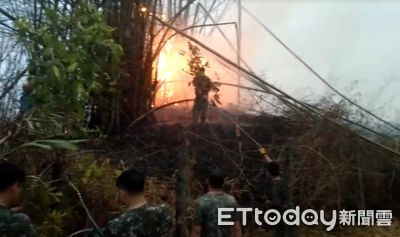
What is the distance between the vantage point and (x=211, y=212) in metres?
4.35

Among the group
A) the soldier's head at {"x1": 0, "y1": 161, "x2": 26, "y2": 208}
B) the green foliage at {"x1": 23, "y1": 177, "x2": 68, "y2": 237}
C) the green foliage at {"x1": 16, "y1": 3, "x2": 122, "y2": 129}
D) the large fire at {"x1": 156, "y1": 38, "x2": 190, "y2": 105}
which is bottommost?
the green foliage at {"x1": 23, "y1": 177, "x2": 68, "y2": 237}

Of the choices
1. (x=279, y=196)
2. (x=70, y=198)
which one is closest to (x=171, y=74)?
(x=279, y=196)

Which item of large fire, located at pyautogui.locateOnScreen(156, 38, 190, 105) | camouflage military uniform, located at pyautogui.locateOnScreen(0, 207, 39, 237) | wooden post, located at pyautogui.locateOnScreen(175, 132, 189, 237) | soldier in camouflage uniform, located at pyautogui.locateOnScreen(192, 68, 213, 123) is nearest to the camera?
camouflage military uniform, located at pyautogui.locateOnScreen(0, 207, 39, 237)

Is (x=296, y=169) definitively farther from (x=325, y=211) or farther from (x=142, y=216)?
(x=142, y=216)

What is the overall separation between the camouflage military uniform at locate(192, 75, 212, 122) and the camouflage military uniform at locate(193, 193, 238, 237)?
11.4 ft

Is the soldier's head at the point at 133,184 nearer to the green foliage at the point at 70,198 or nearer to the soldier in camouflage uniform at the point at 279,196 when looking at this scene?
the green foliage at the point at 70,198

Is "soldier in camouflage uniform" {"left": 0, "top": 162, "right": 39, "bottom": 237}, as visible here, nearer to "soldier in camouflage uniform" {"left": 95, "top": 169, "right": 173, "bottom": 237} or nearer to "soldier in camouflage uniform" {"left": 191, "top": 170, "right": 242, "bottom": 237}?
"soldier in camouflage uniform" {"left": 95, "top": 169, "right": 173, "bottom": 237}

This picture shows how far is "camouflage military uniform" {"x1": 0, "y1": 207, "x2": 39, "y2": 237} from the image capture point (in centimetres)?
306

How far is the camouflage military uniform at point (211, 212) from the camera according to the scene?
434cm

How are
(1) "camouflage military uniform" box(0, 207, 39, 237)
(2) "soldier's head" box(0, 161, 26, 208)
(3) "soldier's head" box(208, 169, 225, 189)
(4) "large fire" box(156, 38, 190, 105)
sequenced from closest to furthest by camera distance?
(1) "camouflage military uniform" box(0, 207, 39, 237) < (2) "soldier's head" box(0, 161, 26, 208) < (3) "soldier's head" box(208, 169, 225, 189) < (4) "large fire" box(156, 38, 190, 105)

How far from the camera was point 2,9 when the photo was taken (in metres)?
6.84

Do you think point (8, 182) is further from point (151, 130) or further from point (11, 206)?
point (151, 130)

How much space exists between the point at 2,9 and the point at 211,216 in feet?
14.1

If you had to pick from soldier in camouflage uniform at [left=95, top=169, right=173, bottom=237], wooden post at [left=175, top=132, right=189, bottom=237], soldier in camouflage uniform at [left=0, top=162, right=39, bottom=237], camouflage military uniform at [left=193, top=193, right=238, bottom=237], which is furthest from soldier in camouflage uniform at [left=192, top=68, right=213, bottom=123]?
soldier in camouflage uniform at [left=0, top=162, right=39, bottom=237]
